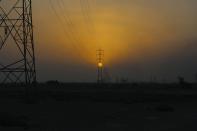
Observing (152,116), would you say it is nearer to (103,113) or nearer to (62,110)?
(103,113)

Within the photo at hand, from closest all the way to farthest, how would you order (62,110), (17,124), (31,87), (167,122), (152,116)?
(17,124) < (167,122) < (152,116) < (62,110) < (31,87)

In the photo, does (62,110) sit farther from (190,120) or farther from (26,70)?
(190,120)

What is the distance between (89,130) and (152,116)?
13354 mm

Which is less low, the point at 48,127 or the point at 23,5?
the point at 23,5

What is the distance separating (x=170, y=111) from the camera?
176ft

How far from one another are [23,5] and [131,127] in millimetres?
24771

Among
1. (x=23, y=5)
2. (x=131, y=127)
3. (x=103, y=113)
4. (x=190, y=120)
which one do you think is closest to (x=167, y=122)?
(x=190, y=120)

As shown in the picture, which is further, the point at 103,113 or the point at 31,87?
the point at 31,87

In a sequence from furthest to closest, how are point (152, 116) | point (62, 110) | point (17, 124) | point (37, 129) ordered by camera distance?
point (62, 110) → point (152, 116) → point (17, 124) → point (37, 129)

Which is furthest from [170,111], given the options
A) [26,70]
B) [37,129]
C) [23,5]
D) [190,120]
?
[37,129]

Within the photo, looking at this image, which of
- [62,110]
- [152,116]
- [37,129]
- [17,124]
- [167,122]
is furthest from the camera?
[62,110]

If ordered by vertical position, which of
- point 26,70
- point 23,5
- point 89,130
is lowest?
point 89,130

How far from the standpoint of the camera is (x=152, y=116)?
154 ft

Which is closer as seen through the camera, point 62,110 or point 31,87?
point 62,110
